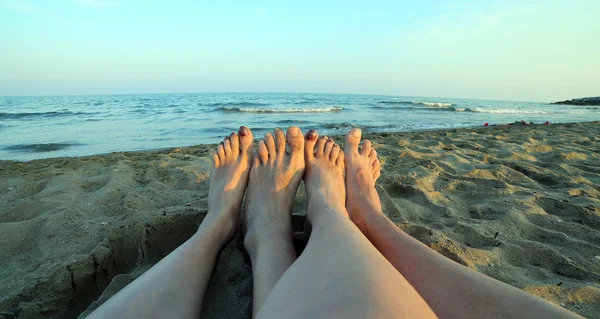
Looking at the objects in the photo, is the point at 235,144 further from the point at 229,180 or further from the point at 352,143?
the point at 352,143

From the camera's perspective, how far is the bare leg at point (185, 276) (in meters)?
0.89

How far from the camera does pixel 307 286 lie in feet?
2.56

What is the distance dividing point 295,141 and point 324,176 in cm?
29

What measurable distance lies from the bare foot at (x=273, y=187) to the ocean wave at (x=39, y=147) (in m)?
4.47

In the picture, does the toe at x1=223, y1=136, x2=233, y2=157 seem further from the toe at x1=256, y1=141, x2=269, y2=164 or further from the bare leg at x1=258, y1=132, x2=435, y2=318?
the bare leg at x1=258, y1=132, x2=435, y2=318

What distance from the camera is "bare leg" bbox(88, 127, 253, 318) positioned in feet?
2.92

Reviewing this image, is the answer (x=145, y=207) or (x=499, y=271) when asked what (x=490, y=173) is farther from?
(x=145, y=207)

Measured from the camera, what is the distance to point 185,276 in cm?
106

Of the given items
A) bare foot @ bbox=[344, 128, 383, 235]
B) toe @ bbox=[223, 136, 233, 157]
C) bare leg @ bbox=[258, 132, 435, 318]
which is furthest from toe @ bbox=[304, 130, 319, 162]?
bare leg @ bbox=[258, 132, 435, 318]

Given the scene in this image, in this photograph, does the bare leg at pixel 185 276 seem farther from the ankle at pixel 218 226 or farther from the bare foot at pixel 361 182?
the bare foot at pixel 361 182

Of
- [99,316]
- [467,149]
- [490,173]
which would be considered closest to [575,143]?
[467,149]

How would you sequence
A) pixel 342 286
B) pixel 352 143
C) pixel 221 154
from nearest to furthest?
pixel 342 286
pixel 221 154
pixel 352 143

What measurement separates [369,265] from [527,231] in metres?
1.33

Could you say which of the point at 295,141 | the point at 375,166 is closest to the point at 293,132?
the point at 295,141
